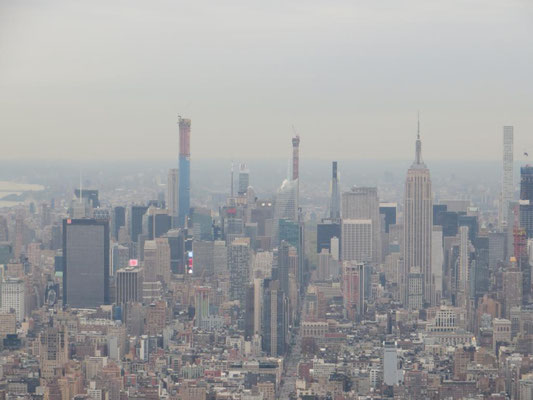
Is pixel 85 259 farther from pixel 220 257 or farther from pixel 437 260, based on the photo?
pixel 437 260

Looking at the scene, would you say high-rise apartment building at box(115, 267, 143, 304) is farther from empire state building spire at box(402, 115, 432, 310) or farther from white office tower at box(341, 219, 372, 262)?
empire state building spire at box(402, 115, 432, 310)

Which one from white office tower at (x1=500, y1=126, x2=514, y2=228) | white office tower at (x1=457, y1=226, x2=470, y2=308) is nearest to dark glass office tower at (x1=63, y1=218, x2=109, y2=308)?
white office tower at (x1=457, y1=226, x2=470, y2=308)

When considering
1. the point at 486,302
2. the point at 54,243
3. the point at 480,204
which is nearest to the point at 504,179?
the point at 480,204

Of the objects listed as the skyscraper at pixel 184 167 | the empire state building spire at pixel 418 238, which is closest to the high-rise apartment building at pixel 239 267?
the skyscraper at pixel 184 167

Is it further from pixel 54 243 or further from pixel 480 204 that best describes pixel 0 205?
pixel 480 204

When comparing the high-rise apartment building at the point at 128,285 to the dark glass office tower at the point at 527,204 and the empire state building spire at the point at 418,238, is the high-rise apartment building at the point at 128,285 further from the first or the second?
the dark glass office tower at the point at 527,204
